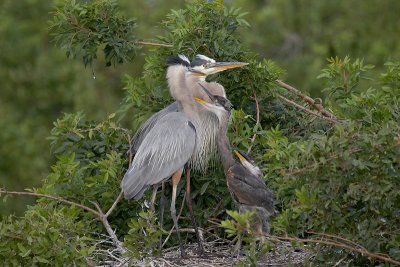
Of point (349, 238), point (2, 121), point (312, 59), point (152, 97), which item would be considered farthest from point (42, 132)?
point (349, 238)

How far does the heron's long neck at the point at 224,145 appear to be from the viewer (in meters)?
7.42

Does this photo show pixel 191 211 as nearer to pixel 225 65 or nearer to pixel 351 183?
pixel 225 65

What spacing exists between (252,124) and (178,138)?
666 millimetres

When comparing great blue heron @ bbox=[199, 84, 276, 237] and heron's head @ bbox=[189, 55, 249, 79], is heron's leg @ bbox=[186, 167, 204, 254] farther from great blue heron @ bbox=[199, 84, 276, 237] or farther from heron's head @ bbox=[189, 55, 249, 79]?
heron's head @ bbox=[189, 55, 249, 79]

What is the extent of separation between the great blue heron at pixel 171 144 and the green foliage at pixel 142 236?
0.66m

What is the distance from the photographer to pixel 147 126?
7.98m

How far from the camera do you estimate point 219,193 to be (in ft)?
25.5

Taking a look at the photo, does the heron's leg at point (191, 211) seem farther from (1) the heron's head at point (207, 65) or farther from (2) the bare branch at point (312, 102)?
(2) the bare branch at point (312, 102)

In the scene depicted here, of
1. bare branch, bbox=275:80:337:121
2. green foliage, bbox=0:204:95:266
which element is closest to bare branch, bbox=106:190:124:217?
green foliage, bbox=0:204:95:266

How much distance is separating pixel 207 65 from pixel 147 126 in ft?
2.08

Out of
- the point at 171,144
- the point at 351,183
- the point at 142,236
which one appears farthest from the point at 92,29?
the point at 351,183

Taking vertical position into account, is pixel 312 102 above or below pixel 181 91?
below

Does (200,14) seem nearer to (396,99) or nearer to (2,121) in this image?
(396,99)

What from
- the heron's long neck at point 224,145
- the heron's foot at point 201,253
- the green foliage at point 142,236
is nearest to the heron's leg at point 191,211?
the heron's foot at point 201,253
